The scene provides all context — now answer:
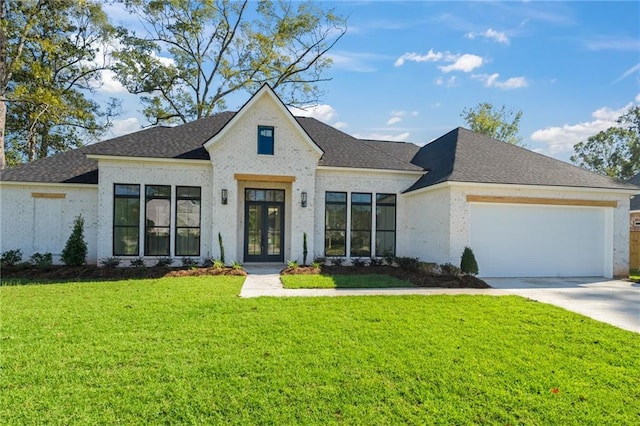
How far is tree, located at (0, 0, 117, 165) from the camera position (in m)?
21.0

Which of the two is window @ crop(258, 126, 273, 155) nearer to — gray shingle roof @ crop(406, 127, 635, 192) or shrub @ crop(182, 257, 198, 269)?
shrub @ crop(182, 257, 198, 269)

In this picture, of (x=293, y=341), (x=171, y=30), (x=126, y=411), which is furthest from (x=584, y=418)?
(x=171, y=30)

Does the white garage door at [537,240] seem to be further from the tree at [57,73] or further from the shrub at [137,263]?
the tree at [57,73]

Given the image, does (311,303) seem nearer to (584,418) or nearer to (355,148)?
(584,418)

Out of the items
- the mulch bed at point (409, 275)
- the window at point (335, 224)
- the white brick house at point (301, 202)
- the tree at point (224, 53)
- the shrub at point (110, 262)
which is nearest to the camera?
the mulch bed at point (409, 275)

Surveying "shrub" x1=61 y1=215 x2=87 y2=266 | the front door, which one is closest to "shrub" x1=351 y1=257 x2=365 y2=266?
the front door

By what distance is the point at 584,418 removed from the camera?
3.51 meters

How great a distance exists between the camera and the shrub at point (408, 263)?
41.6 ft

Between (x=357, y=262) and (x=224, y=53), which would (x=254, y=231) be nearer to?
(x=357, y=262)

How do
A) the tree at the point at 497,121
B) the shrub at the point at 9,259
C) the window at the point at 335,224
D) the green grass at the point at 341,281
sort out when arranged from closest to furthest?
the green grass at the point at 341,281 < the shrub at the point at 9,259 < the window at the point at 335,224 < the tree at the point at 497,121

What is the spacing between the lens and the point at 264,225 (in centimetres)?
1452

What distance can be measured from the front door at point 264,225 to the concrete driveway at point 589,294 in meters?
8.14

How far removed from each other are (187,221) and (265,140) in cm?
432

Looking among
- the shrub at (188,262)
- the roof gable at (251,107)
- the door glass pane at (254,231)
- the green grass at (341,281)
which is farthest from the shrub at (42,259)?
the green grass at (341,281)
